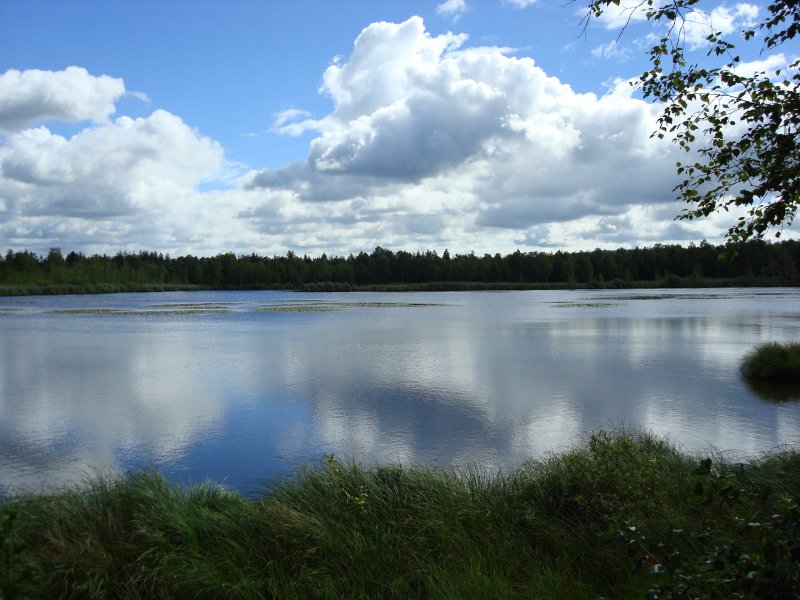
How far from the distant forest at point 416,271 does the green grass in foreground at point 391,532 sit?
303 feet

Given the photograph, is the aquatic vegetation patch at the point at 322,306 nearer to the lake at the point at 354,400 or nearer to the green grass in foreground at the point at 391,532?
the lake at the point at 354,400

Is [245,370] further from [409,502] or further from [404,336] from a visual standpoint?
[409,502]

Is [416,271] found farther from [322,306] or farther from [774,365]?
[774,365]

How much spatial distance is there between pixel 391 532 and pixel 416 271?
11645 cm

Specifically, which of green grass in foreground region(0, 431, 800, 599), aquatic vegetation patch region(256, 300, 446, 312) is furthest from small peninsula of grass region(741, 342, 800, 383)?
aquatic vegetation patch region(256, 300, 446, 312)

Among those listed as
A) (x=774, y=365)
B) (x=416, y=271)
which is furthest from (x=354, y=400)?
(x=416, y=271)

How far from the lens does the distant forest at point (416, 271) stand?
315ft

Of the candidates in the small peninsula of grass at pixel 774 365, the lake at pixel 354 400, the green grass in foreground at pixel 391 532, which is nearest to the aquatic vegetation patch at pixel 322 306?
the lake at pixel 354 400

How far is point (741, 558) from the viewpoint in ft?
7.27

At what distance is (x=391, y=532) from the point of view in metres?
5.14

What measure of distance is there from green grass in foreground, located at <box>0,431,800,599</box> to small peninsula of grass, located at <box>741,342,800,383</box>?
10.3 meters

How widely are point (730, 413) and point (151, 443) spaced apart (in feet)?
33.9

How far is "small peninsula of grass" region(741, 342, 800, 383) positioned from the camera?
50.4 feet

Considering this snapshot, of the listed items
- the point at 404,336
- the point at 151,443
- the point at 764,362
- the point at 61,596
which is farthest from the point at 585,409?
the point at 404,336
